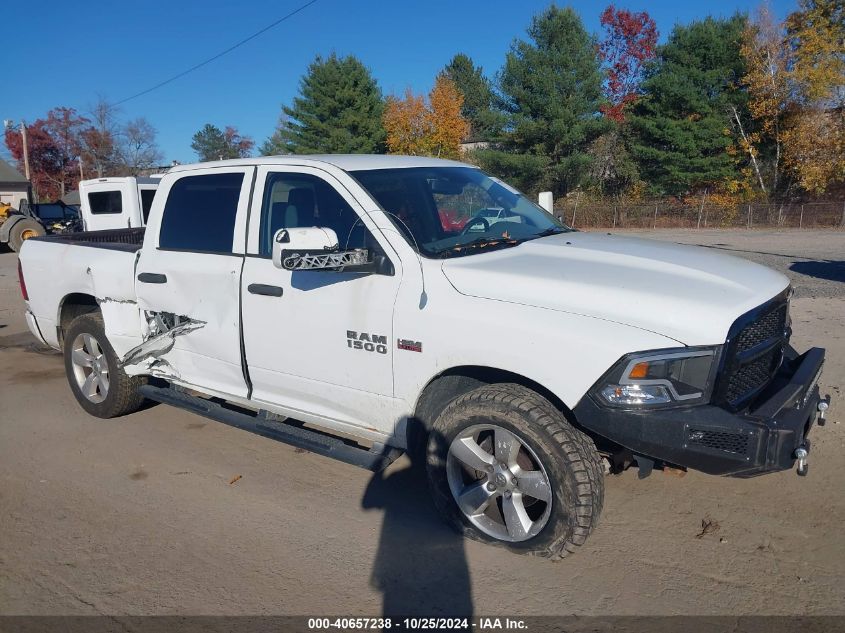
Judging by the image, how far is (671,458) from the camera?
9.67 ft

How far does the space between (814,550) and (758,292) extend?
136 centimetres

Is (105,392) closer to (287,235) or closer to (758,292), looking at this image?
(287,235)

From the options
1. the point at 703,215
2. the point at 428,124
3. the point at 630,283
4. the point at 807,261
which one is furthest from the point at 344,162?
the point at 428,124

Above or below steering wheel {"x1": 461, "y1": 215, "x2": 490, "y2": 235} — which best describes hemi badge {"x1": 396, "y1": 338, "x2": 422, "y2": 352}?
below

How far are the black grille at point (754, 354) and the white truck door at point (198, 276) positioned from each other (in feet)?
9.27

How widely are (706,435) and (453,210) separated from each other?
2.05 m

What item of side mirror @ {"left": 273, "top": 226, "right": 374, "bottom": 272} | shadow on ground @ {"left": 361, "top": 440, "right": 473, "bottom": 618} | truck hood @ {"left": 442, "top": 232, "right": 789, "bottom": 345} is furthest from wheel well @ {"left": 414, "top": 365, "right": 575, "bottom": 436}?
side mirror @ {"left": 273, "top": 226, "right": 374, "bottom": 272}

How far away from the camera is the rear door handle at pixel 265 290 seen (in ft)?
13.0

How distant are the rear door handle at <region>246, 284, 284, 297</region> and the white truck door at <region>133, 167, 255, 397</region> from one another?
0.50 feet

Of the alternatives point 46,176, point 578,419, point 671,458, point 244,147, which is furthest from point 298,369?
Answer: point 244,147

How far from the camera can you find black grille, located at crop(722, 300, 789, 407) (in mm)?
2979

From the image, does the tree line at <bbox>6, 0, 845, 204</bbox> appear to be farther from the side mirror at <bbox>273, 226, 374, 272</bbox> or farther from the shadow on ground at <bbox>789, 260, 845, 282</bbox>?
the side mirror at <bbox>273, 226, 374, 272</bbox>

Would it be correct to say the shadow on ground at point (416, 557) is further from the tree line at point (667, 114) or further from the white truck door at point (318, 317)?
the tree line at point (667, 114)

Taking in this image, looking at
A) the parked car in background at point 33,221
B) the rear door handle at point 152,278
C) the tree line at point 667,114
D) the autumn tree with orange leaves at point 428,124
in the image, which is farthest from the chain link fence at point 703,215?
the rear door handle at point 152,278
